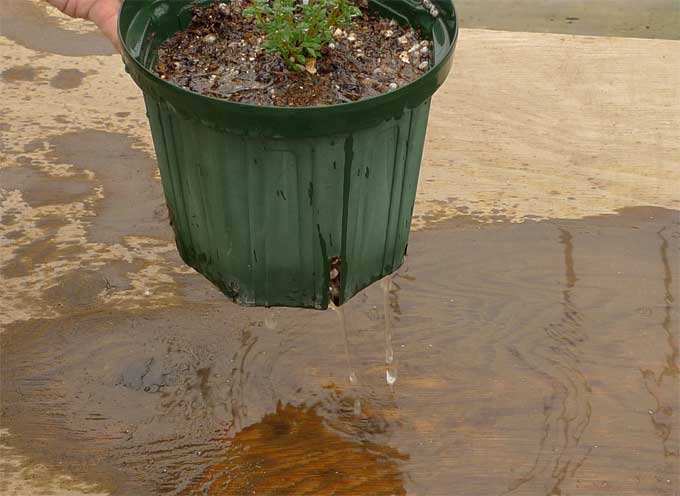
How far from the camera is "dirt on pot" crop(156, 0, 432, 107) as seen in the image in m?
1.46

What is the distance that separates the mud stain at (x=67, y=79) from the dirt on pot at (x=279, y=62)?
1.17m

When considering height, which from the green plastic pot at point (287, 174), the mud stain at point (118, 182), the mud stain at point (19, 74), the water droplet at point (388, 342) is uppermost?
the green plastic pot at point (287, 174)

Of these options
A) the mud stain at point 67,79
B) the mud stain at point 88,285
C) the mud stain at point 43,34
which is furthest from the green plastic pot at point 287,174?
the mud stain at point 43,34

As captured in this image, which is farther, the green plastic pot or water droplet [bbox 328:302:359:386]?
water droplet [bbox 328:302:359:386]

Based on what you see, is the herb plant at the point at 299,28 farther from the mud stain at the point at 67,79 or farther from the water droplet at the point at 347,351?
the mud stain at the point at 67,79

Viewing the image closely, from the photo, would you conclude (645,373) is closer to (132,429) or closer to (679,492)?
(679,492)

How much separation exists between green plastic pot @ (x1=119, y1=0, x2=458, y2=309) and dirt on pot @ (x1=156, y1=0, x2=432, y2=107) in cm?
4

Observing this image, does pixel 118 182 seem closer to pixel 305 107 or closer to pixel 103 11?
pixel 103 11

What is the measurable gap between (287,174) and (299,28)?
0.25 meters

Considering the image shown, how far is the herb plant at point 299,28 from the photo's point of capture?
56.0 inches

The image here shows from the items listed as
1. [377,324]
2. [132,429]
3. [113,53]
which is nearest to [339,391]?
[377,324]

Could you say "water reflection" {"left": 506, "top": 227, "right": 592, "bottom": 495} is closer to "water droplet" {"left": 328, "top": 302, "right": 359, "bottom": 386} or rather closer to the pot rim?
"water droplet" {"left": 328, "top": 302, "right": 359, "bottom": 386}

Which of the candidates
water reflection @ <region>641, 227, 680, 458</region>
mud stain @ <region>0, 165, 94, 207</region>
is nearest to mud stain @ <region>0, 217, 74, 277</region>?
mud stain @ <region>0, 165, 94, 207</region>

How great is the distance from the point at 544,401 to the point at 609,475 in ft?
0.70
